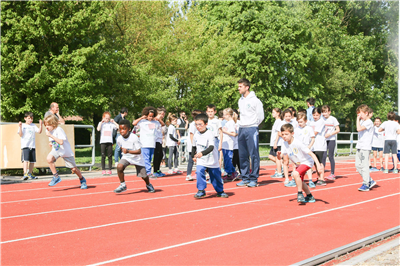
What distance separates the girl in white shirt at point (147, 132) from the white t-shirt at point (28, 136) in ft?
9.81

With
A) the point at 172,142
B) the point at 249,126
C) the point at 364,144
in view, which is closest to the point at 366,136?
the point at 364,144

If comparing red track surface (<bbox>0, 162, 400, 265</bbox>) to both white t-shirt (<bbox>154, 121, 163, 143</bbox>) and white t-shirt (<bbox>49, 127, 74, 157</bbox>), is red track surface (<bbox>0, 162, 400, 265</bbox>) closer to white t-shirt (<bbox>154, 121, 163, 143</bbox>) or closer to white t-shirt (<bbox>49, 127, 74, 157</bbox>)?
white t-shirt (<bbox>49, 127, 74, 157</bbox>)

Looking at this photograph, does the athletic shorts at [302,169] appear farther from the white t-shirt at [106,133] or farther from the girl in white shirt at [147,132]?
the white t-shirt at [106,133]

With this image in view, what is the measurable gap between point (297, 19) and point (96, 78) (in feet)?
52.0

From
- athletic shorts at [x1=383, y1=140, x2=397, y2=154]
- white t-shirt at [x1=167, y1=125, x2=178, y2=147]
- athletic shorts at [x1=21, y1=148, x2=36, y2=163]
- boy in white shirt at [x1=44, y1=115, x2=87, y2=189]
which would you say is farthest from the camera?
athletic shorts at [x1=383, y1=140, x2=397, y2=154]

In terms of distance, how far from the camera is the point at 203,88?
28141 mm

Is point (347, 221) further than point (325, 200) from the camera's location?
No

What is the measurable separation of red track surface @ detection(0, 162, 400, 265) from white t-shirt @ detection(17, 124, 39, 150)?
2069 millimetres

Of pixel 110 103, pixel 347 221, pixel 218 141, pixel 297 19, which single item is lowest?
pixel 347 221

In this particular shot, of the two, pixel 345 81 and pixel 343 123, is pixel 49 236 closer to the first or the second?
pixel 345 81

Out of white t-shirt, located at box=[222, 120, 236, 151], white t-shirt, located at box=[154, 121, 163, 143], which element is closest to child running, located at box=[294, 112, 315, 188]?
white t-shirt, located at box=[222, 120, 236, 151]

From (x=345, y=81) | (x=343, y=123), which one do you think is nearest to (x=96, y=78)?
(x=345, y=81)

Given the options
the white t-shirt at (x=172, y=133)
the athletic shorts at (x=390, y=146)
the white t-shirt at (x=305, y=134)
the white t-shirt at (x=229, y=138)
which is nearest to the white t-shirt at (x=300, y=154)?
the white t-shirt at (x=305, y=134)

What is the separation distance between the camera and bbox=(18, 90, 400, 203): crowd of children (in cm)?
895
